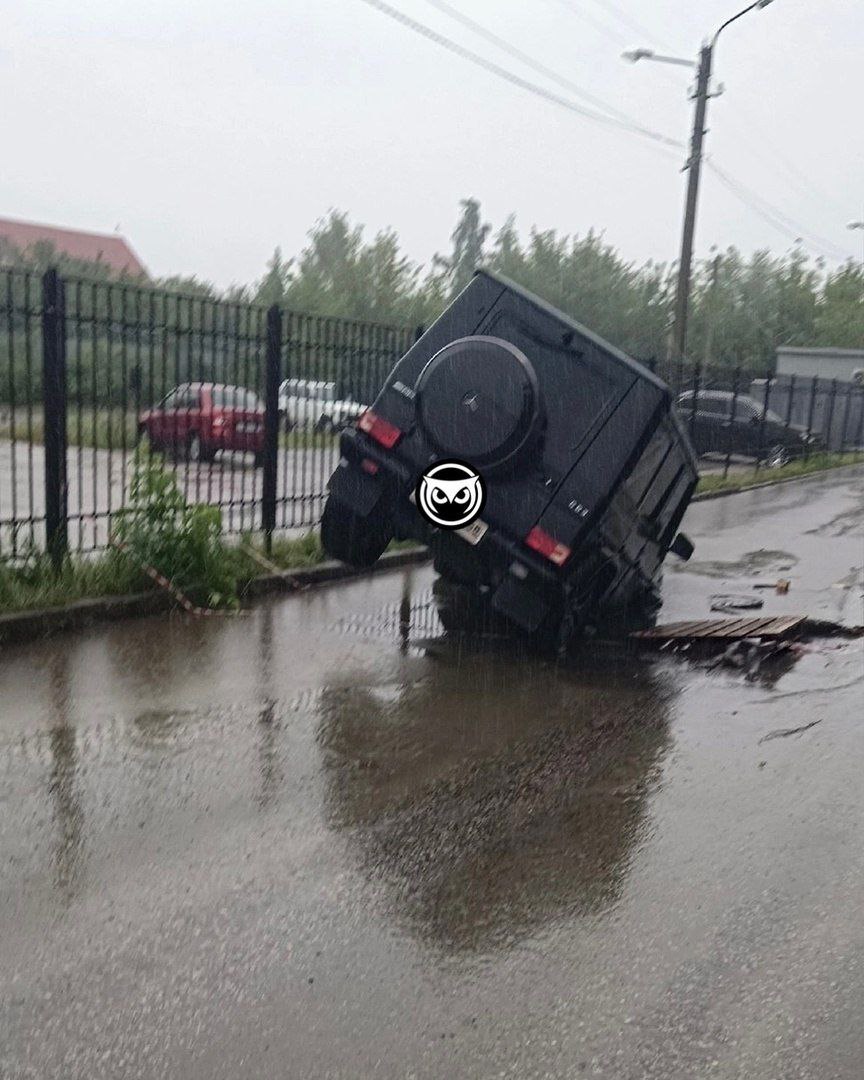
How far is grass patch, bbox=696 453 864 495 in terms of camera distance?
2084 cm

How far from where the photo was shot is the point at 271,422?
33.3ft

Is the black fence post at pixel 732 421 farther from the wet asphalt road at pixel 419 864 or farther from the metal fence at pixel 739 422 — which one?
the wet asphalt road at pixel 419 864

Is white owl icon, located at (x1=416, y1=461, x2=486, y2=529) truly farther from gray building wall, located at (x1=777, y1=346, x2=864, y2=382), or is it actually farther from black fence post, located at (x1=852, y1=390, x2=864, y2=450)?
gray building wall, located at (x1=777, y1=346, x2=864, y2=382)

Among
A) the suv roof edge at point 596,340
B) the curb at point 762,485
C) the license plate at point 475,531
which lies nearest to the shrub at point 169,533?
the license plate at point 475,531

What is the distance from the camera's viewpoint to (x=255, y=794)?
5137 mm

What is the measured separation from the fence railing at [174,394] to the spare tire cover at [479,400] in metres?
1.78

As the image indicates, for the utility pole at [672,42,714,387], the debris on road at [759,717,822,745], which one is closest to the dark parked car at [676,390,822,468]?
the utility pole at [672,42,714,387]

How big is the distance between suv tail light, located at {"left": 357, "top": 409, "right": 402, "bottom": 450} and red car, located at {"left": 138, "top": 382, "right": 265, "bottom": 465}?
1.85m

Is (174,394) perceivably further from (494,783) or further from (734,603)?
(494,783)

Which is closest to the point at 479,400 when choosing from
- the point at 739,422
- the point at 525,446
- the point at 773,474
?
the point at 525,446

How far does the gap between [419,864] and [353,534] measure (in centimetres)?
425

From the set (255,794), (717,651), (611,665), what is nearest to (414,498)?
(611,665)

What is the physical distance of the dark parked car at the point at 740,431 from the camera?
78.1 feet

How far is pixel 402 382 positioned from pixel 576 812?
3.63 m
